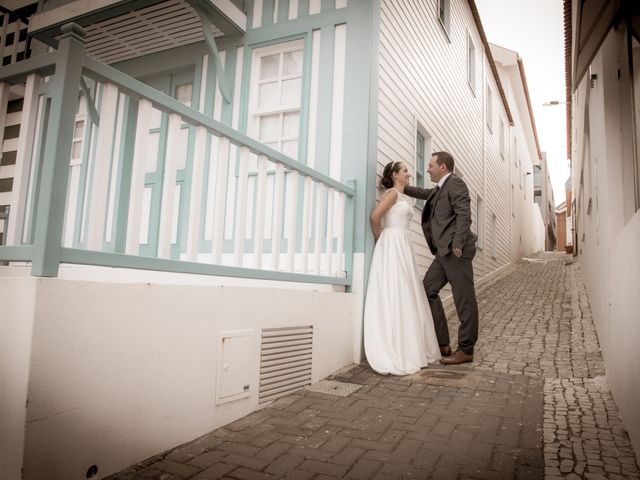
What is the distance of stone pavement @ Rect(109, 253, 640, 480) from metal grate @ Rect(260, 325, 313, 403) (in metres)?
0.12

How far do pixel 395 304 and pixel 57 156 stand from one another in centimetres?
334

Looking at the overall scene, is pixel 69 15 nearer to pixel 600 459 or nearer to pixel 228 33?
pixel 228 33

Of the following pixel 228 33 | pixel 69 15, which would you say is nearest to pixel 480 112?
pixel 228 33

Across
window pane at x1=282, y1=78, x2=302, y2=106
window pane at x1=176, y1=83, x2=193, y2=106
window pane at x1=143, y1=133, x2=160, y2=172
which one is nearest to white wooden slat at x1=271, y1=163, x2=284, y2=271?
window pane at x1=282, y1=78, x2=302, y2=106

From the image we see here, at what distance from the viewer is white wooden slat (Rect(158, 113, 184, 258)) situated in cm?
264

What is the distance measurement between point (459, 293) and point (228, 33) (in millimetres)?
4411

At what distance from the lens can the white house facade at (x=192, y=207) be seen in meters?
2.00

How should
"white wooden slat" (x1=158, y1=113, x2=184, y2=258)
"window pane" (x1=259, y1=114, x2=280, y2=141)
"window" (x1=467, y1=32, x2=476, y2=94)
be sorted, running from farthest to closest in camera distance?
"window" (x1=467, y1=32, x2=476, y2=94), "window pane" (x1=259, y1=114, x2=280, y2=141), "white wooden slat" (x1=158, y1=113, x2=184, y2=258)

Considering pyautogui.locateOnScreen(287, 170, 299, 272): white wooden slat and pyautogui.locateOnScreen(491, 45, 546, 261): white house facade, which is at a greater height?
pyautogui.locateOnScreen(491, 45, 546, 261): white house facade

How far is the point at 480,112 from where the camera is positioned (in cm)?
1176

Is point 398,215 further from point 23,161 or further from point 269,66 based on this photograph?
point 23,161

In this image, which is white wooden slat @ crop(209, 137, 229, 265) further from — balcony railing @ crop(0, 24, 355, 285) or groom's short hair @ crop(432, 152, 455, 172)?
groom's short hair @ crop(432, 152, 455, 172)

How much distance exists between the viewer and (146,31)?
6105 mm

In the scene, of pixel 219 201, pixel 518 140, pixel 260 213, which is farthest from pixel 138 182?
pixel 518 140
